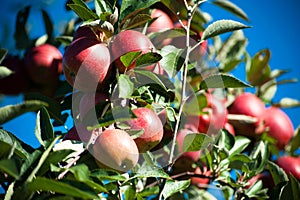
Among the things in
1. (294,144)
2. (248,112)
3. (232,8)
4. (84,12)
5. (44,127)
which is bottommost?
(294,144)

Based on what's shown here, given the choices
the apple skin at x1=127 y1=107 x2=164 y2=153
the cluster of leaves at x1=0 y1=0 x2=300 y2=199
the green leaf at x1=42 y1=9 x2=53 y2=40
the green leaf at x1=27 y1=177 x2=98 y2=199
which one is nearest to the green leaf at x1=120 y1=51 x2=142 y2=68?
the cluster of leaves at x1=0 y1=0 x2=300 y2=199

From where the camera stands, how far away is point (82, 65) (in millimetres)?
1083

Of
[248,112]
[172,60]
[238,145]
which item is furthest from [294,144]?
[172,60]

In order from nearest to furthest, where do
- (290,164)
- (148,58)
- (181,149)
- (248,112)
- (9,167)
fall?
1. (9,167)
2. (148,58)
3. (181,149)
4. (290,164)
5. (248,112)

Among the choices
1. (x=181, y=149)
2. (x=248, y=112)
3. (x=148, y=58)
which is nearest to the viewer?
(x=148, y=58)

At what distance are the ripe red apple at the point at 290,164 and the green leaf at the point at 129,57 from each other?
87cm

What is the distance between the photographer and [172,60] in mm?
1170

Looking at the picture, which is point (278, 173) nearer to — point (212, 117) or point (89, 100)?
point (212, 117)

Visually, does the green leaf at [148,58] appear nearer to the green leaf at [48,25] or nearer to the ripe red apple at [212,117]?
the ripe red apple at [212,117]

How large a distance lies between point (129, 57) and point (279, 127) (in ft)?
3.33

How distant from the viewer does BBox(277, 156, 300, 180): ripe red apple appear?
5.64 ft

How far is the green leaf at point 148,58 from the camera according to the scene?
108 centimetres

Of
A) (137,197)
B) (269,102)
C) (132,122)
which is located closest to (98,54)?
(132,122)

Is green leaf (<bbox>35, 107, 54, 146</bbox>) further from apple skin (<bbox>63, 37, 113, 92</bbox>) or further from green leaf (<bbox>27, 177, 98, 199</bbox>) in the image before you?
green leaf (<bbox>27, 177, 98, 199</bbox>)
